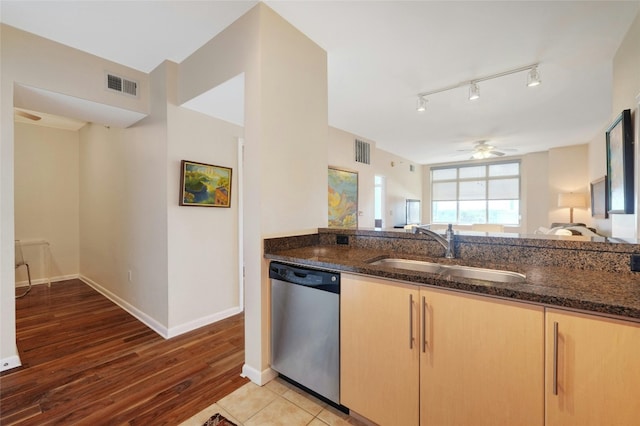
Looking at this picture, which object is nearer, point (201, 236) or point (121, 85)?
point (121, 85)

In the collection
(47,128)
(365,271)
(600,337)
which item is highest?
(47,128)

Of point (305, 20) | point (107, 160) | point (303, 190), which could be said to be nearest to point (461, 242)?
point (303, 190)

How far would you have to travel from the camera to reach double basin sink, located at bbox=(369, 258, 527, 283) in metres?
1.38

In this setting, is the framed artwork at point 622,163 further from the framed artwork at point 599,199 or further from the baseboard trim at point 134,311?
the baseboard trim at point 134,311

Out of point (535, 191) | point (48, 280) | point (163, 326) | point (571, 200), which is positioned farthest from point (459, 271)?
point (535, 191)

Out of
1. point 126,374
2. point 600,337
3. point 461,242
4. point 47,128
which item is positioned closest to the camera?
point 600,337

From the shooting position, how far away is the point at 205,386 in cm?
191

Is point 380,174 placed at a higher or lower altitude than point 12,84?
lower

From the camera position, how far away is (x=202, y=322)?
285cm

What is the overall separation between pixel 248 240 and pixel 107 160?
3080mm

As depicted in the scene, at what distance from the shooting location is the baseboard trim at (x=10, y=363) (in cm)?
206

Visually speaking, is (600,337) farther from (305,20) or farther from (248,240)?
(305,20)

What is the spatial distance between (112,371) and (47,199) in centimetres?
406

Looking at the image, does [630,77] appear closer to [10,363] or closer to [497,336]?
[497,336]
